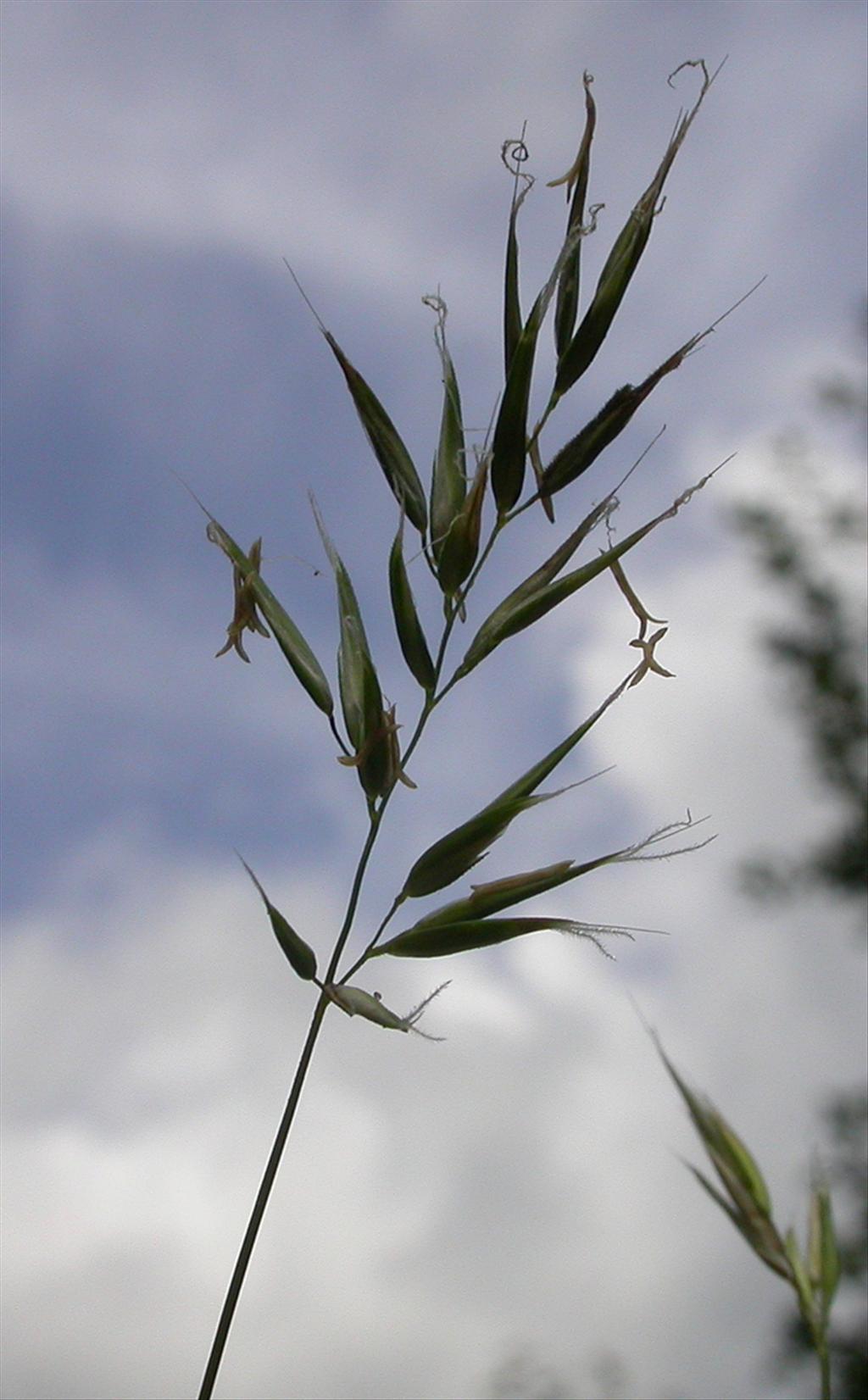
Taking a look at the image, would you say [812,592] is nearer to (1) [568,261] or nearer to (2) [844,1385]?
(2) [844,1385]

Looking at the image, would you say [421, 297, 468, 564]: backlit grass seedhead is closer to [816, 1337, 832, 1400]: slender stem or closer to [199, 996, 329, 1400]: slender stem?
[199, 996, 329, 1400]: slender stem

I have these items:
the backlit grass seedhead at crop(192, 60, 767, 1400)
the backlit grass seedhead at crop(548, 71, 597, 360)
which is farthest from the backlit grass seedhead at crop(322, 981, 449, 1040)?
the backlit grass seedhead at crop(548, 71, 597, 360)

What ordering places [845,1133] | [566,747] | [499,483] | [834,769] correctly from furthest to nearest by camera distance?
1. [834,769]
2. [845,1133]
3. [499,483]
4. [566,747]

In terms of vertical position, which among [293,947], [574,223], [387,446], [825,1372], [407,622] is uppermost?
[574,223]

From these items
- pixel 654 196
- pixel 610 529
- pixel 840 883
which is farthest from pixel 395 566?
pixel 840 883

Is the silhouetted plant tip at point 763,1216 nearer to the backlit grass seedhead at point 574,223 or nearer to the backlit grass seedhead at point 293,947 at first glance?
the backlit grass seedhead at point 293,947

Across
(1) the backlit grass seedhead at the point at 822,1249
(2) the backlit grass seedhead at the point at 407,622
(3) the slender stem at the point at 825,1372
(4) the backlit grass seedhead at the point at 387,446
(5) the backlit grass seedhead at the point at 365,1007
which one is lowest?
(3) the slender stem at the point at 825,1372

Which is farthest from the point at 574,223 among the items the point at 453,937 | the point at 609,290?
the point at 453,937

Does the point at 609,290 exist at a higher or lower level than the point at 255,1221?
higher

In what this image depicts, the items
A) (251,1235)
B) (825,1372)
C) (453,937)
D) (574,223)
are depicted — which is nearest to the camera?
(825,1372)

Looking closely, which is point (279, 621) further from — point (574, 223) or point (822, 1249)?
point (822, 1249)

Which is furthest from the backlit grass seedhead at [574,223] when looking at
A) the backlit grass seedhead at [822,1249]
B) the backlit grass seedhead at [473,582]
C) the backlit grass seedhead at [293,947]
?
the backlit grass seedhead at [822,1249]
